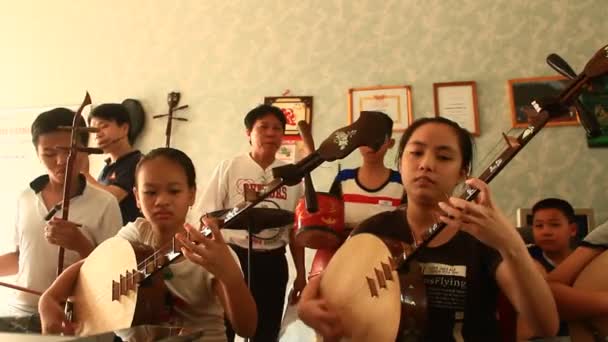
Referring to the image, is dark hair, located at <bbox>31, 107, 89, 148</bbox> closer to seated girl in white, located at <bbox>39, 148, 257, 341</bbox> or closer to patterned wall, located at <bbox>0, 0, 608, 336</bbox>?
seated girl in white, located at <bbox>39, 148, 257, 341</bbox>

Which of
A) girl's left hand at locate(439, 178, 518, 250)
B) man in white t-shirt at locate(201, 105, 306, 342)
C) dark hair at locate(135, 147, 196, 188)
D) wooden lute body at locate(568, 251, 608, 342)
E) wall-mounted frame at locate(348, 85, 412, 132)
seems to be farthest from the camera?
wall-mounted frame at locate(348, 85, 412, 132)

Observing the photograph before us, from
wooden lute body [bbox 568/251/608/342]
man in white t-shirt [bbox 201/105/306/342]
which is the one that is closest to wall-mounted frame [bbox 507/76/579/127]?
man in white t-shirt [bbox 201/105/306/342]

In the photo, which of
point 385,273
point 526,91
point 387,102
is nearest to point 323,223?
point 385,273

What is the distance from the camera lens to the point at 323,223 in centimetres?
161

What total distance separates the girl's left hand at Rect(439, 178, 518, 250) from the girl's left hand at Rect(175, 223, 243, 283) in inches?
19.1

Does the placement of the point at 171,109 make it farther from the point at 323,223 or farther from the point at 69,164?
the point at 323,223

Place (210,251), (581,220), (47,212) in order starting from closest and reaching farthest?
(210,251)
(47,212)
(581,220)

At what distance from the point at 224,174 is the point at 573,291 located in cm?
144

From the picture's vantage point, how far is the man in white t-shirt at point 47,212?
1.67 m

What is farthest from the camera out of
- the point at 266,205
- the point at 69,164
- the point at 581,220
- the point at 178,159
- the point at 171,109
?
the point at 171,109

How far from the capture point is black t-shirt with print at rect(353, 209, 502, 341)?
1.11 metres

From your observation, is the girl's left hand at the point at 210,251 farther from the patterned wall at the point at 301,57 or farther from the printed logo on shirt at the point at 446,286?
the patterned wall at the point at 301,57

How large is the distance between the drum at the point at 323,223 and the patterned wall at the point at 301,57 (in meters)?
1.23

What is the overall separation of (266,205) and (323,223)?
0.51m
